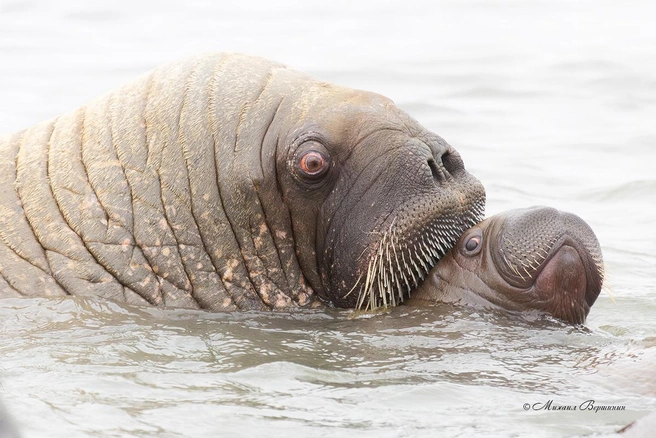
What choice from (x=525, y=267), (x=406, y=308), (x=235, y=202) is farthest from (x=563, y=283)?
(x=235, y=202)

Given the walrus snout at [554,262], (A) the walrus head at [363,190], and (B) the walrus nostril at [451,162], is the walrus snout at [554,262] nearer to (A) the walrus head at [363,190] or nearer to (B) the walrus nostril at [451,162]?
(A) the walrus head at [363,190]

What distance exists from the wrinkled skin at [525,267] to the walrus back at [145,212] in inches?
54.5

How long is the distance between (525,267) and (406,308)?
38.5 inches

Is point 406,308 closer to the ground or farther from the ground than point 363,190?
closer to the ground

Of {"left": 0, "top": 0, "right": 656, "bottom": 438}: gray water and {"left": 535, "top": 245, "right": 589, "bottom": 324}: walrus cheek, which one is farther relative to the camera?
{"left": 535, "top": 245, "right": 589, "bottom": 324}: walrus cheek

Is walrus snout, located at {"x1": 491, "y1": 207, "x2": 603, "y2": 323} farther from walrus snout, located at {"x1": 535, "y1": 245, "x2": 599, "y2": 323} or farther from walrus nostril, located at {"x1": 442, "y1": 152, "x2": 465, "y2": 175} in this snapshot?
walrus nostril, located at {"x1": 442, "y1": 152, "x2": 465, "y2": 175}

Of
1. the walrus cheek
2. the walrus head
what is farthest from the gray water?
the walrus head

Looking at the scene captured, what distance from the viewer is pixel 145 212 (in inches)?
386

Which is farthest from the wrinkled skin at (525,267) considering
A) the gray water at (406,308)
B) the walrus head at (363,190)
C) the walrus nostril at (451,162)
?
the walrus nostril at (451,162)

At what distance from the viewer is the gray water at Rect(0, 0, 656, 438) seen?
7887mm

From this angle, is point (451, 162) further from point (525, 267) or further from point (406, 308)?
point (406, 308)

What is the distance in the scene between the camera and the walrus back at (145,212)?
974 centimetres

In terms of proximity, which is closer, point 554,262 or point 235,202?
point 235,202

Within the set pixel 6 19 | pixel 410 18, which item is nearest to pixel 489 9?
pixel 410 18
